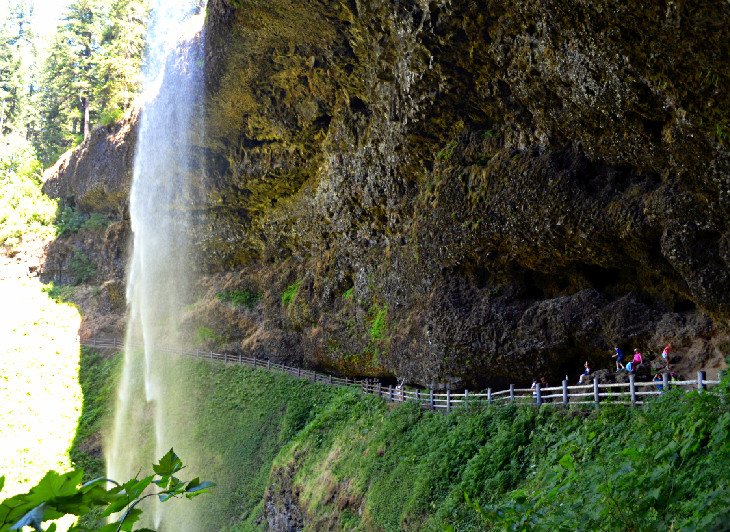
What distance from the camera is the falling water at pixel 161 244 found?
3145cm

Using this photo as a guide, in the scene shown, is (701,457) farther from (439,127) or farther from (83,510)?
(439,127)

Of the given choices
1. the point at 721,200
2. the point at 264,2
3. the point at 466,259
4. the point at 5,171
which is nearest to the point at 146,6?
the point at 5,171

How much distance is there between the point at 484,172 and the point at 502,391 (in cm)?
570

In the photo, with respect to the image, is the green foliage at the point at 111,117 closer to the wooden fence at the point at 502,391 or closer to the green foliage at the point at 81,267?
the green foliage at the point at 81,267

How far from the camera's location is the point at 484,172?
19125 millimetres

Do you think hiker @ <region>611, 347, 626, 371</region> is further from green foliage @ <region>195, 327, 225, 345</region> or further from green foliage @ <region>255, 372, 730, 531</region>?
green foliage @ <region>195, 327, 225, 345</region>

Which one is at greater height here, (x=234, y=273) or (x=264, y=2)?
(x=264, y=2)

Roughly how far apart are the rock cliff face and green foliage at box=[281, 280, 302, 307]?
103 mm

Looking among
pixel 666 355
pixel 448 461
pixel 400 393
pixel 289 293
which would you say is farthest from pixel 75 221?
pixel 666 355

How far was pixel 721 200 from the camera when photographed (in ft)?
41.2

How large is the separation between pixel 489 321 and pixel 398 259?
16.2 feet

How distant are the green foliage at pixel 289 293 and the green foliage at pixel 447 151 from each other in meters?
12.8

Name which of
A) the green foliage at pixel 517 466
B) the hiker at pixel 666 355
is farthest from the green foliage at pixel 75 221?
the hiker at pixel 666 355

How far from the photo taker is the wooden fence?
13.2m
